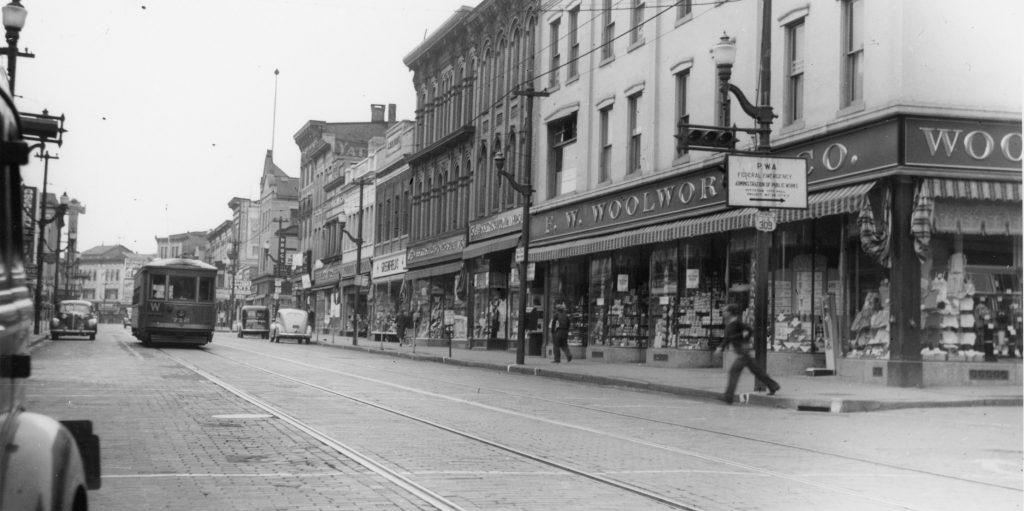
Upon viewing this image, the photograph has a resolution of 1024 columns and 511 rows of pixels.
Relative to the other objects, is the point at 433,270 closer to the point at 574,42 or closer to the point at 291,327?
the point at 291,327

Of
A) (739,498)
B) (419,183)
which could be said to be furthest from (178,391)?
(419,183)

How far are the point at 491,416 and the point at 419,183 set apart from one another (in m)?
40.2

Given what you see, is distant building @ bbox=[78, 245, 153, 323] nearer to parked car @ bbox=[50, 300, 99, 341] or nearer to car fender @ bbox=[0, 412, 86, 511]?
parked car @ bbox=[50, 300, 99, 341]

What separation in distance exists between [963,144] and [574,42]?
60.8 ft

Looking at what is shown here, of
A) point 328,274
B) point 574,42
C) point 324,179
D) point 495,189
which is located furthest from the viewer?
point 324,179

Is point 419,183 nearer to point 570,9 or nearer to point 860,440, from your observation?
point 570,9

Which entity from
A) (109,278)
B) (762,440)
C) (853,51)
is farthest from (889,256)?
(109,278)

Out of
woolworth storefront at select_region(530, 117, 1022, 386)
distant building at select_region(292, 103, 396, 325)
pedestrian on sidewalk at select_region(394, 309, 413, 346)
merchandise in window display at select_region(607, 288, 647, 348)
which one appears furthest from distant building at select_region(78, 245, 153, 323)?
woolworth storefront at select_region(530, 117, 1022, 386)

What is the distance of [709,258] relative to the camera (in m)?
27.6

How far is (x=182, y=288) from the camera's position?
39.5m

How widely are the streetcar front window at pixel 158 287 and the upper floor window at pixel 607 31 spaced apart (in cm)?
1734

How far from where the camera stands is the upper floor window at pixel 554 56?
37625 mm

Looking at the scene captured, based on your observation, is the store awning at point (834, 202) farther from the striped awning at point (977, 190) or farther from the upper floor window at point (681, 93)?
the upper floor window at point (681, 93)

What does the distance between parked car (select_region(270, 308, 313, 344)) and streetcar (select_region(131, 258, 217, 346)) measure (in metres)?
17.2
